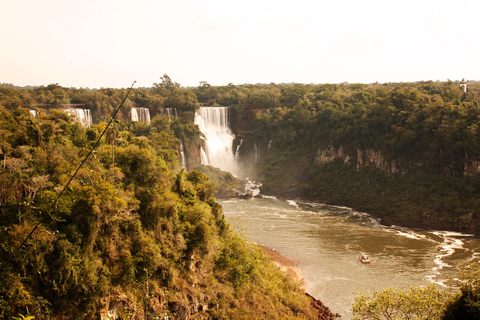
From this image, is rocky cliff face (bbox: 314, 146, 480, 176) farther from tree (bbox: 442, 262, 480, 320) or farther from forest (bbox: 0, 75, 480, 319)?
tree (bbox: 442, 262, 480, 320)

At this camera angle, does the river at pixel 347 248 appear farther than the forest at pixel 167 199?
Yes

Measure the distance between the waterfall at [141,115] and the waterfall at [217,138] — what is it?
791cm

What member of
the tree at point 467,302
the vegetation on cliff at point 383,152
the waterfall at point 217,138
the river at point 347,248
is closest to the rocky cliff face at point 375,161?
the vegetation on cliff at point 383,152

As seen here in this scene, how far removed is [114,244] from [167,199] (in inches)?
153

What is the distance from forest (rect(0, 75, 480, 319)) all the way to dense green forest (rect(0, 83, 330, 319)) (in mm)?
52

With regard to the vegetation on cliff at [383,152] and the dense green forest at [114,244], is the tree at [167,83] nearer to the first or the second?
the vegetation on cliff at [383,152]

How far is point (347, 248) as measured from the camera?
104 feet

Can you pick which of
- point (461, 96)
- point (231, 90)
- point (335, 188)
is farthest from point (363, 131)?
point (231, 90)

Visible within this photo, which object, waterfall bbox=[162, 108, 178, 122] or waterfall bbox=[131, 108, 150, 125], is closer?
waterfall bbox=[131, 108, 150, 125]

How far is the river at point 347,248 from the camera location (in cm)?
2544

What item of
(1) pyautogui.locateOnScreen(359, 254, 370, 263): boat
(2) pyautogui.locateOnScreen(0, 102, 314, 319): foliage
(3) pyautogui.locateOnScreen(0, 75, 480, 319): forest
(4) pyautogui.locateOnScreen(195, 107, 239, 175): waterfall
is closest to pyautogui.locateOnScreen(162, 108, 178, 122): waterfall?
(4) pyautogui.locateOnScreen(195, 107, 239, 175): waterfall

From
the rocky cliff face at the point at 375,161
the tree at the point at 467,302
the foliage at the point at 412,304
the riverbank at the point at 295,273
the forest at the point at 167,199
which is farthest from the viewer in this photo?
the rocky cliff face at the point at 375,161

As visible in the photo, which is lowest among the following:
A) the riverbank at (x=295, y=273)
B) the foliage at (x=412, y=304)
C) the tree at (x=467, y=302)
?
the riverbank at (x=295, y=273)

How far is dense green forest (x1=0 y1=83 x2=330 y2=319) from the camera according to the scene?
12898 millimetres
